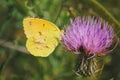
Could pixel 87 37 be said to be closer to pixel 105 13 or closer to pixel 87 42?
pixel 87 42

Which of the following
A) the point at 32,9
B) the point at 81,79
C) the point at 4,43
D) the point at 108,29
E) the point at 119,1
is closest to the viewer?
the point at 81,79

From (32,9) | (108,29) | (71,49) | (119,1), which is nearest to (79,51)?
(71,49)

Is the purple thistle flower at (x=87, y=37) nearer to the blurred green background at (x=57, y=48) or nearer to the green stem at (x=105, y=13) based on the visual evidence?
the blurred green background at (x=57, y=48)

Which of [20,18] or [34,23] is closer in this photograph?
[34,23]

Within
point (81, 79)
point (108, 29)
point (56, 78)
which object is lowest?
point (56, 78)

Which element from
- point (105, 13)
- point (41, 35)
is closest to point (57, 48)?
point (105, 13)

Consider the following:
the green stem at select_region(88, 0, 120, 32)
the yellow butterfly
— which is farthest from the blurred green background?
the yellow butterfly

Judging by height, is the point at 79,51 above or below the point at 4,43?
above

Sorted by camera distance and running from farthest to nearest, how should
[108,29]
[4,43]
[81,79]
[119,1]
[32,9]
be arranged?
[119,1] < [4,43] < [32,9] < [108,29] < [81,79]

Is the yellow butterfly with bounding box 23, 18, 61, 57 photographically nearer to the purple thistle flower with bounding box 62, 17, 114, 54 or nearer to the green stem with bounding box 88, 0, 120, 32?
the purple thistle flower with bounding box 62, 17, 114, 54

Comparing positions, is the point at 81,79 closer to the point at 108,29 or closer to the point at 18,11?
the point at 108,29
